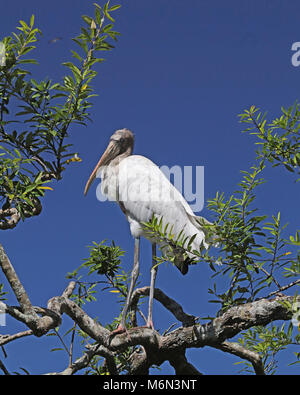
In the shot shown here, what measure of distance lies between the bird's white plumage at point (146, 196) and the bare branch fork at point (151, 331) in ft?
2.92

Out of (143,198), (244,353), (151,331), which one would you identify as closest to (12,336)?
(151,331)

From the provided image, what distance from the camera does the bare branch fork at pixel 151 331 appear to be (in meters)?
3.76

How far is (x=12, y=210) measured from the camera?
4.41 metres

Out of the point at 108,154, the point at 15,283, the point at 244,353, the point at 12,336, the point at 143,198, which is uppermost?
the point at 108,154

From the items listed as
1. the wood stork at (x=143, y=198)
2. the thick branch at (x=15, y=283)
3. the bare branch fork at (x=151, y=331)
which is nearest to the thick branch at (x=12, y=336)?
the bare branch fork at (x=151, y=331)

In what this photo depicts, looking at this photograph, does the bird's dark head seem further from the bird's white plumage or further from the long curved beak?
the bird's white plumage

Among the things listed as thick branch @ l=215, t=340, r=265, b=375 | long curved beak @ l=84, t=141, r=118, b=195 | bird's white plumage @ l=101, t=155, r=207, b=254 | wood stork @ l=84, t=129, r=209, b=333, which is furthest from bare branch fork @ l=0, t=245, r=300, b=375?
long curved beak @ l=84, t=141, r=118, b=195

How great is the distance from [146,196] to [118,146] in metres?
1.04

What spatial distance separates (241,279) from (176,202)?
1.81 meters

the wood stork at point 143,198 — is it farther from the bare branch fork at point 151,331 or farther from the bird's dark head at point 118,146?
the bare branch fork at point 151,331

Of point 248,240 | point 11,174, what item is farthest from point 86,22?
point 248,240

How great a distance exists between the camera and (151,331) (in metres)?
4.56

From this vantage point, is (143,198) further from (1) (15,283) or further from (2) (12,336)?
(2) (12,336)
